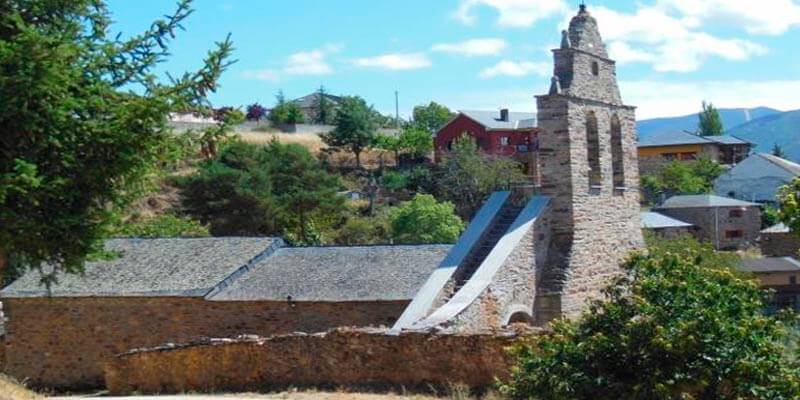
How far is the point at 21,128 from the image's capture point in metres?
9.59

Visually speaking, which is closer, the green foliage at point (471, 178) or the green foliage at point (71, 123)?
the green foliage at point (71, 123)

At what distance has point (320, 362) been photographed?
1575 cm

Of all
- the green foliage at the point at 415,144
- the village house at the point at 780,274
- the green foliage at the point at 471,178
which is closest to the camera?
the village house at the point at 780,274

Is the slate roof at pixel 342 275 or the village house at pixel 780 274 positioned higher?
the slate roof at pixel 342 275

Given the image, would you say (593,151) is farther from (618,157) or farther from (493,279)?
(493,279)

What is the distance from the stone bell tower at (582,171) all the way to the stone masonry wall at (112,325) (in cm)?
589

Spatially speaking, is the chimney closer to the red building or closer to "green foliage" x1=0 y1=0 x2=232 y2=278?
the red building

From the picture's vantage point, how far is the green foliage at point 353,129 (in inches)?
2790

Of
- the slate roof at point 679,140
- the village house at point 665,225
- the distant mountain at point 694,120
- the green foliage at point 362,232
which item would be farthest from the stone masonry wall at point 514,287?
the distant mountain at point 694,120

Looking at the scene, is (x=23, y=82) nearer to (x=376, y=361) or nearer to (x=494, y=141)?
(x=376, y=361)

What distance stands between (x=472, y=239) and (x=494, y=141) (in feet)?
166

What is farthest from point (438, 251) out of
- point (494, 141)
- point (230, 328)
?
point (494, 141)

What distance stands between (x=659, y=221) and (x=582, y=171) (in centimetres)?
3234

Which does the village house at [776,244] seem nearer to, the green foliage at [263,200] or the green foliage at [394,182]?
the green foliage at [263,200]
